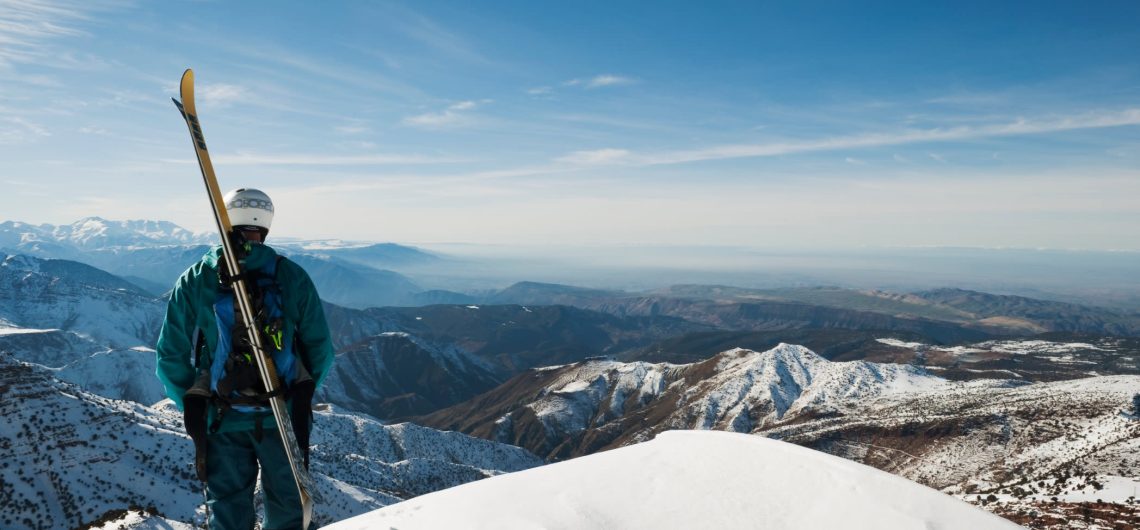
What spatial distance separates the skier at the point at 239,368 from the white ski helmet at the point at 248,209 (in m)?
0.01

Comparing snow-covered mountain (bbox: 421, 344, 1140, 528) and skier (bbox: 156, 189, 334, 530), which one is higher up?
skier (bbox: 156, 189, 334, 530)

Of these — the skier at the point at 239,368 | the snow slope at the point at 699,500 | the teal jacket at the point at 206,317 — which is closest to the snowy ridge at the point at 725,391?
the snow slope at the point at 699,500

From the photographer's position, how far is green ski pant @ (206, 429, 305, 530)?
654cm

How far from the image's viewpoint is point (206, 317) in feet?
21.1

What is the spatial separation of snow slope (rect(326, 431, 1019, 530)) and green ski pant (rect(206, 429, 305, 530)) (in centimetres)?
67

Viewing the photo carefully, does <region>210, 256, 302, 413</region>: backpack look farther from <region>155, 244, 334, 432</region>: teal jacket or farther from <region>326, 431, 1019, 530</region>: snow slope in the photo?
<region>326, 431, 1019, 530</region>: snow slope

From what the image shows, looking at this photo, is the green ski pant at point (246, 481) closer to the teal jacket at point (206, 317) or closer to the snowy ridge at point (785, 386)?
the teal jacket at point (206, 317)

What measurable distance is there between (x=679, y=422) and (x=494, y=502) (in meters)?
140

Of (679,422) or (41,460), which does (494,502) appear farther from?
(679,422)

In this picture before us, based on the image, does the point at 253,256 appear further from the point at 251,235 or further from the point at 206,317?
the point at 206,317

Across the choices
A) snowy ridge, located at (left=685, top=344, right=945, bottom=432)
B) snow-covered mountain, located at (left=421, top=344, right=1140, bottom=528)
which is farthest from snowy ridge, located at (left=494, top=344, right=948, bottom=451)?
snow-covered mountain, located at (left=421, top=344, right=1140, bottom=528)

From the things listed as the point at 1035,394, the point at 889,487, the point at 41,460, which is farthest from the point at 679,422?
the point at 889,487

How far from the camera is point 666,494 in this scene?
23.7ft

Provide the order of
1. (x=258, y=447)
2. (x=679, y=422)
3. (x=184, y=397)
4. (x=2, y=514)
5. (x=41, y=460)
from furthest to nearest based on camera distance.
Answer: (x=679, y=422) → (x=41, y=460) → (x=2, y=514) → (x=258, y=447) → (x=184, y=397)
